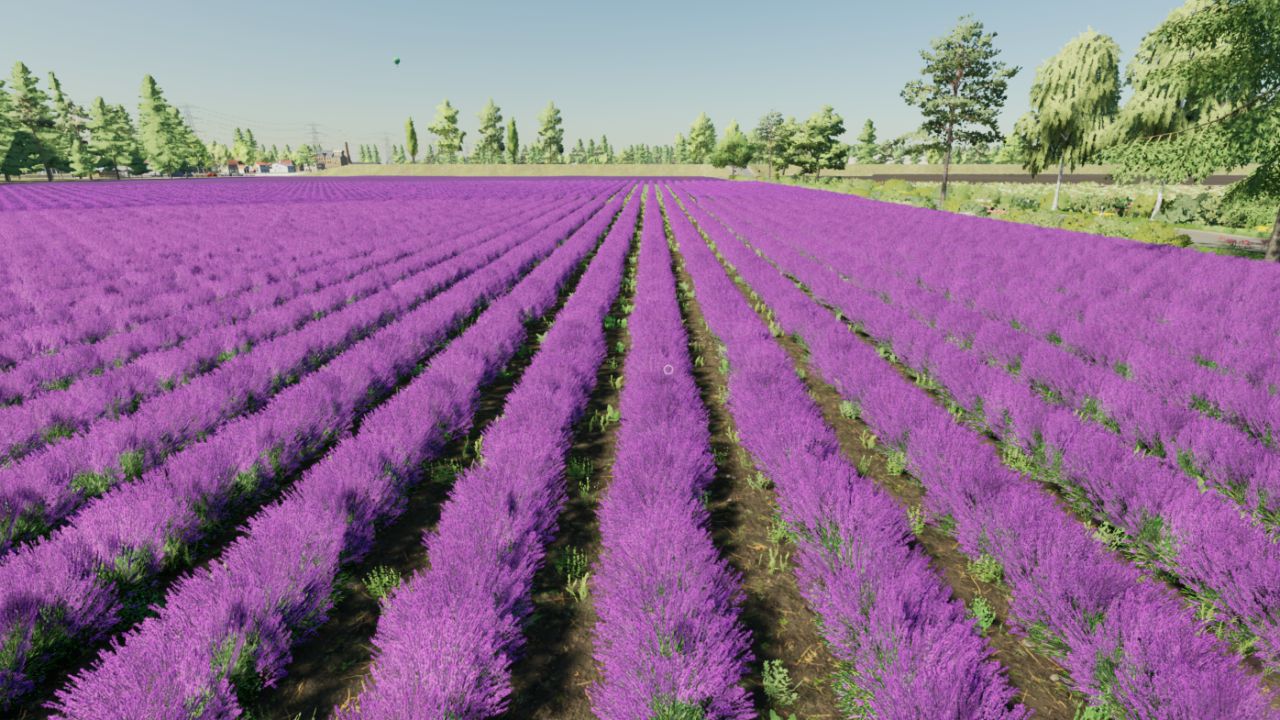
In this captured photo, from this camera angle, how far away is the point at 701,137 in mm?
101688

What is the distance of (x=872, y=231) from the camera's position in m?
16.6

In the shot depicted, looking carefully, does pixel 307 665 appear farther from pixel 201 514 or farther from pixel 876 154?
pixel 876 154

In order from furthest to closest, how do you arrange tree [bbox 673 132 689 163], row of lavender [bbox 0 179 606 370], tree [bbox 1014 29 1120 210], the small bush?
tree [bbox 673 132 689 163]
tree [bbox 1014 29 1120 210]
row of lavender [bbox 0 179 606 370]
the small bush

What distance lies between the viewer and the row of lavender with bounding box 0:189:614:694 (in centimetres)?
238

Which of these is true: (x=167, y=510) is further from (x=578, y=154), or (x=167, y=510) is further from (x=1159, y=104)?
(x=578, y=154)

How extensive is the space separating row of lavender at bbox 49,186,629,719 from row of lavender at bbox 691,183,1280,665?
450cm

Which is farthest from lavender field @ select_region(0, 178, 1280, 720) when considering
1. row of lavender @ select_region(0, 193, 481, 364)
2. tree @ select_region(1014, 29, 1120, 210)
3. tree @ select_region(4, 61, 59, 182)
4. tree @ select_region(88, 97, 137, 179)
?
tree @ select_region(88, 97, 137, 179)

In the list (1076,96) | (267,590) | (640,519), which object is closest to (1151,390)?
(640,519)

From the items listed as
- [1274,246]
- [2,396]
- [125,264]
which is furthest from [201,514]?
Answer: [1274,246]

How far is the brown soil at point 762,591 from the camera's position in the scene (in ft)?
7.90

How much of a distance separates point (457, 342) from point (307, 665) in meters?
4.43

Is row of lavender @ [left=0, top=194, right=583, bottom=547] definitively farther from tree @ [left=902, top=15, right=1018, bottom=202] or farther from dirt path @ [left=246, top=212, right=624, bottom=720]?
tree @ [left=902, top=15, right=1018, bottom=202]

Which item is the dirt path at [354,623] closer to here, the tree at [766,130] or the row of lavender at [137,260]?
the row of lavender at [137,260]

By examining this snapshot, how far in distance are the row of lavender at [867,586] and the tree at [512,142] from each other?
10415 centimetres
